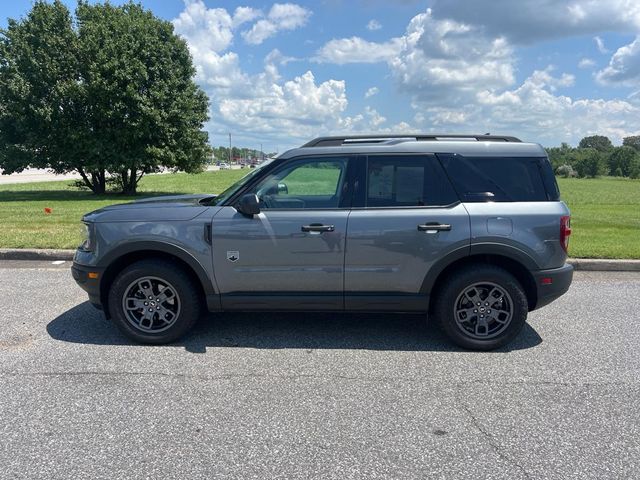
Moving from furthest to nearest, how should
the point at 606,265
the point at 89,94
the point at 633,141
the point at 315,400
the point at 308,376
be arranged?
1. the point at 633,141
2. the point at 89,94
3. the point at 606,265
4. the point at 308,376
5. the point at 315,400

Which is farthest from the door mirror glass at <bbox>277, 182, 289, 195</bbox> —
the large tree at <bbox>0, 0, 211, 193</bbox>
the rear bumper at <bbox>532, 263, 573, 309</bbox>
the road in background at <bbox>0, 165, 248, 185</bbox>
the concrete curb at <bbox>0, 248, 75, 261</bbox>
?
the road in background at <bbox>0, 165, 248, 185</bbox>

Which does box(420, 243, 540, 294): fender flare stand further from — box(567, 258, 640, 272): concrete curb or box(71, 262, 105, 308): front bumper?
box(567, 258, 640, 272): concrete curb

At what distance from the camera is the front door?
4.06 meters

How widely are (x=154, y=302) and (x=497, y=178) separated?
3.31 meters

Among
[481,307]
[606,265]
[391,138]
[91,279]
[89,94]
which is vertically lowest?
[606,265]

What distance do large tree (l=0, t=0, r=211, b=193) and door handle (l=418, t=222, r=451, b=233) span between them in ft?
57.6

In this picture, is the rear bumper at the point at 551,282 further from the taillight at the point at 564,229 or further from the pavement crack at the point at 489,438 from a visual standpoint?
the pavement crack at the point at 489,438

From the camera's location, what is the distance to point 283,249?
4.07 meters

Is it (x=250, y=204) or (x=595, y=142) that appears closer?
(x=250, y=204)

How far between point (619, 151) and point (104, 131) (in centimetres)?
11190

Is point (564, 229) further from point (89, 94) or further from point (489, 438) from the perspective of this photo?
point (89, 94)

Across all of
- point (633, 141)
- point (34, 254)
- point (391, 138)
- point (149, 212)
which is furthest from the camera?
point (633, 141)

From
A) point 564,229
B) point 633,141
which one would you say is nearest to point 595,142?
point 633,141

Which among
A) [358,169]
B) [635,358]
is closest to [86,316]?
[358,169]
